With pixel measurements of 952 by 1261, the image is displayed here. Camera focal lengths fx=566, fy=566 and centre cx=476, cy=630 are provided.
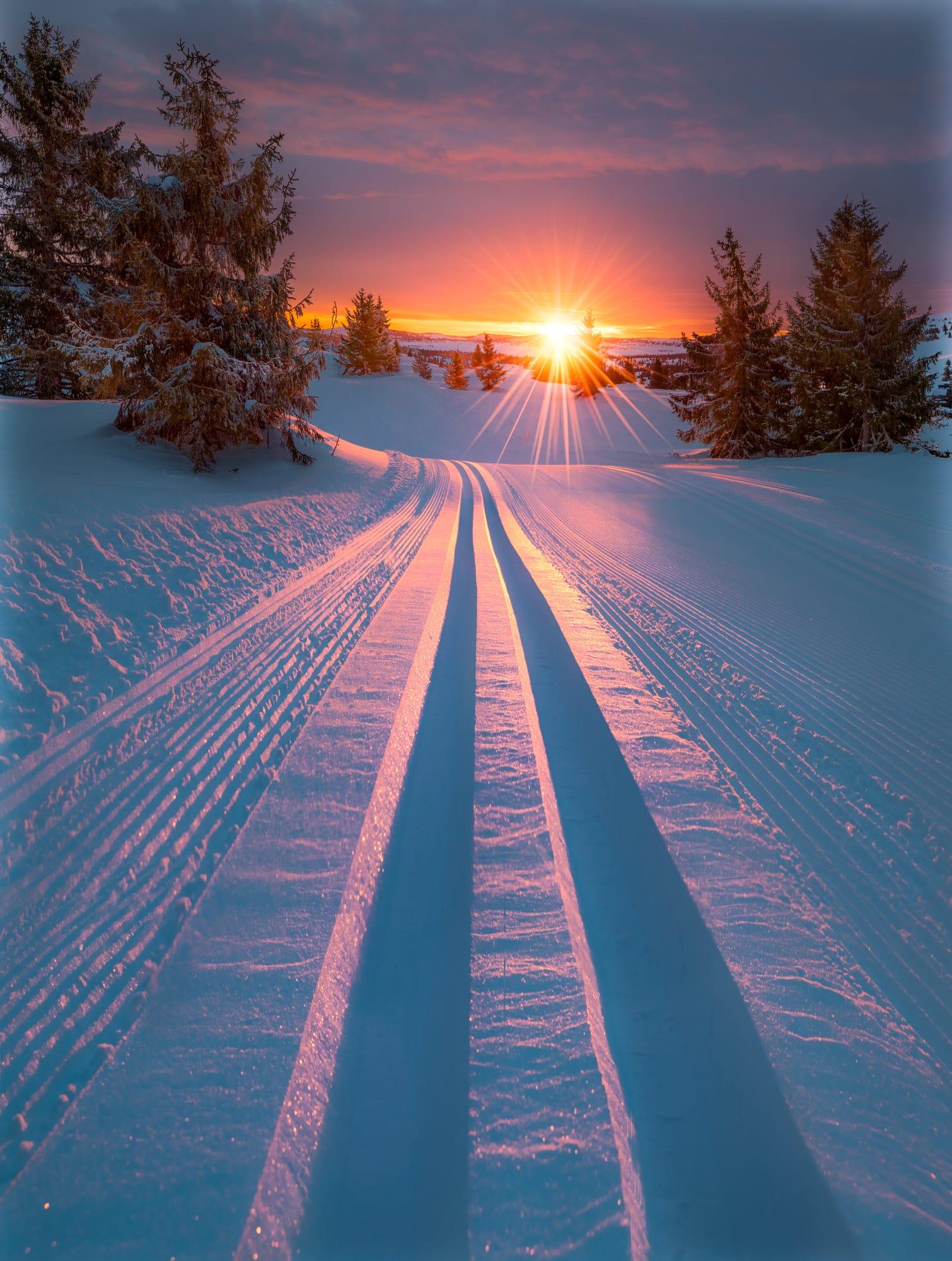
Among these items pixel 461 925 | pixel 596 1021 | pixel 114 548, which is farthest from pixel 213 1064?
pixel 114 548

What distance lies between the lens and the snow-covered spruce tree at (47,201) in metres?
13.4

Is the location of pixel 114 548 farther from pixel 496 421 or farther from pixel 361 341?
pixel 361 341

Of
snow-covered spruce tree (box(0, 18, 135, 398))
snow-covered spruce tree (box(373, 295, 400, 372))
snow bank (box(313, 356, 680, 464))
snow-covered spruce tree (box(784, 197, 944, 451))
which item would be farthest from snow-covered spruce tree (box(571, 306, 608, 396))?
snow-covered spruce tree (box(0, 18, 135, 398))

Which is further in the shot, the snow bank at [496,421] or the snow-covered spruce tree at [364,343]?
the snow-covered spruce tree at [364,343]

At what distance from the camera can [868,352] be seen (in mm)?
19859

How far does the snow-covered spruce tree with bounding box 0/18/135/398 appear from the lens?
1344 cm

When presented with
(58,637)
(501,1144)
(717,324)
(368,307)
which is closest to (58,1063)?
(501,1144)

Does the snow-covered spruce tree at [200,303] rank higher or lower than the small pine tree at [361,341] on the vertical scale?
lower

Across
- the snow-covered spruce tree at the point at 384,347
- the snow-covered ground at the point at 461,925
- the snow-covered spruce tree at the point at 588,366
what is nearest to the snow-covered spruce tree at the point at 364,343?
the snow-covered spruce tree at the point at 384,347

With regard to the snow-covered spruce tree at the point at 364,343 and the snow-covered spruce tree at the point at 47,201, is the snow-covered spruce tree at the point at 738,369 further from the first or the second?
the snow-covered spruce tree at the point at 364,343

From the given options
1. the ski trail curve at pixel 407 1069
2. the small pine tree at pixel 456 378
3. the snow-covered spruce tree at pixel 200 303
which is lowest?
the ski trail curve at pixel 407 1069

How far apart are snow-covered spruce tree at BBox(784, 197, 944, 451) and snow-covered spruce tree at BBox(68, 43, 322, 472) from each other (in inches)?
720

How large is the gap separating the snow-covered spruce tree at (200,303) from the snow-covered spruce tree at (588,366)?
41.9 meters

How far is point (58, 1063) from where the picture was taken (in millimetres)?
1835
